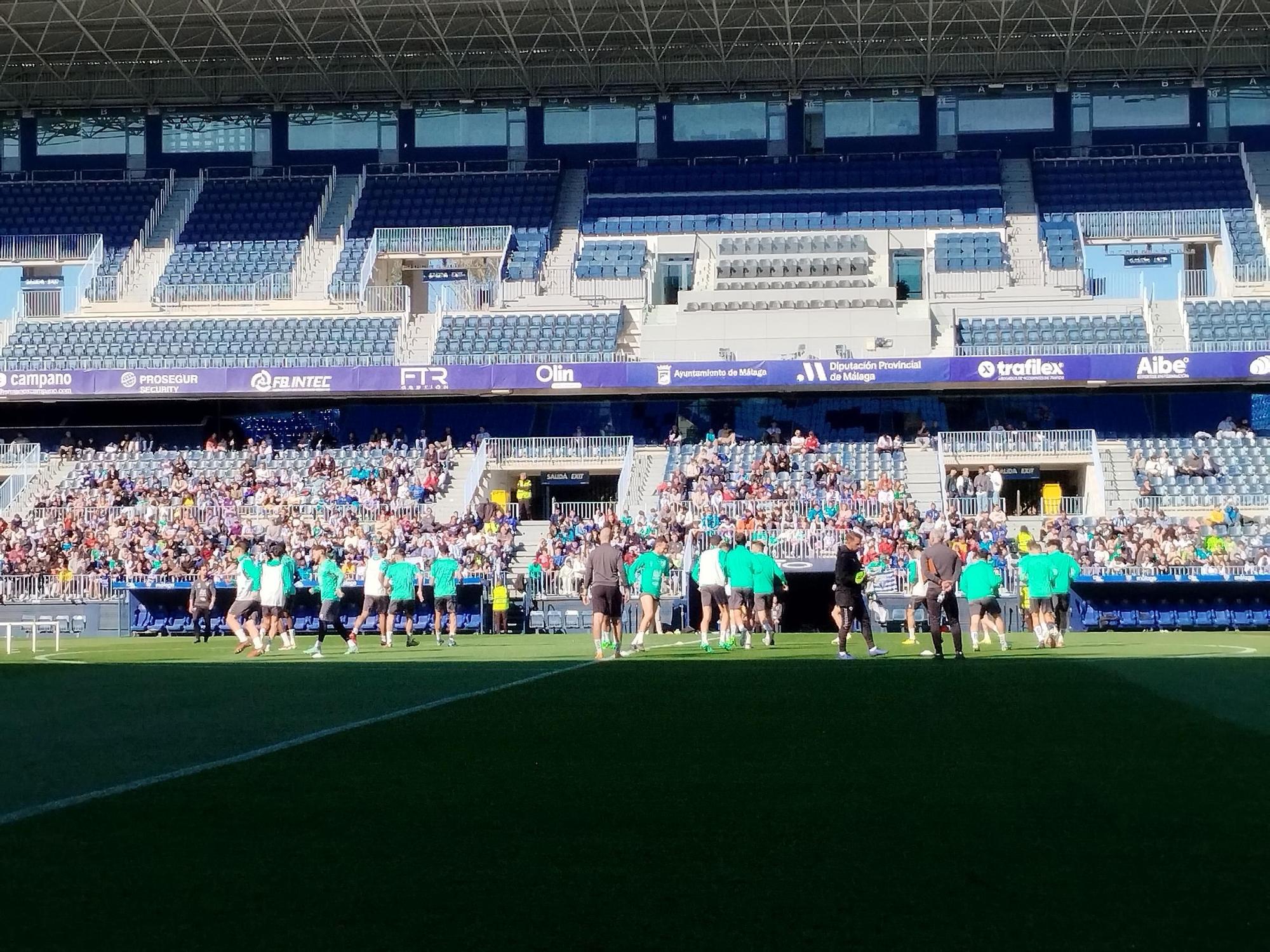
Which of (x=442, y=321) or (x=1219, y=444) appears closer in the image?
(x=1219, y=444)

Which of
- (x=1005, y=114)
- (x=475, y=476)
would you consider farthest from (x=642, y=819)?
(x=1005, y=114)

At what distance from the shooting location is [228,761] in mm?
9461

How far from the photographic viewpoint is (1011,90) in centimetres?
5384

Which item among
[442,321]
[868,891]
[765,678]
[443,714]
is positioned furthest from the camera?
[442,321]

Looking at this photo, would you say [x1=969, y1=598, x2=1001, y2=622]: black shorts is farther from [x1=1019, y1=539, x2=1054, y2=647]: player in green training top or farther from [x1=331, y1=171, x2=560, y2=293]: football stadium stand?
[x1=331, y1=171, x2=560, y2=293]: football stadium stand

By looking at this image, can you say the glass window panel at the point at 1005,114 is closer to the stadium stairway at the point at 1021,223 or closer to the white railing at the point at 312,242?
the stadium stairway at the point at 1021,223

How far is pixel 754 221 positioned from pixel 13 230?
23.6 m

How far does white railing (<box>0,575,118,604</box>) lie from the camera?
3797 centimetres

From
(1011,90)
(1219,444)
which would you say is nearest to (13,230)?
(1011,90)

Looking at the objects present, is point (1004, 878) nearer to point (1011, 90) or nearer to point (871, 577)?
point (871, 577)

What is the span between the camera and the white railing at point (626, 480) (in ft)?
136

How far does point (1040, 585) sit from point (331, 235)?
3377 cm

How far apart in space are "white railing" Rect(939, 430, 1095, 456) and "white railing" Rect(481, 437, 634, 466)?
8544 millimetres

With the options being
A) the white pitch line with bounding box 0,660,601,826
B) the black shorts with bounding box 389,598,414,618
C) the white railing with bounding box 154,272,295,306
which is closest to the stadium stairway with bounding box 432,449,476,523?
the white railing with bounding box 154,272,295,306
